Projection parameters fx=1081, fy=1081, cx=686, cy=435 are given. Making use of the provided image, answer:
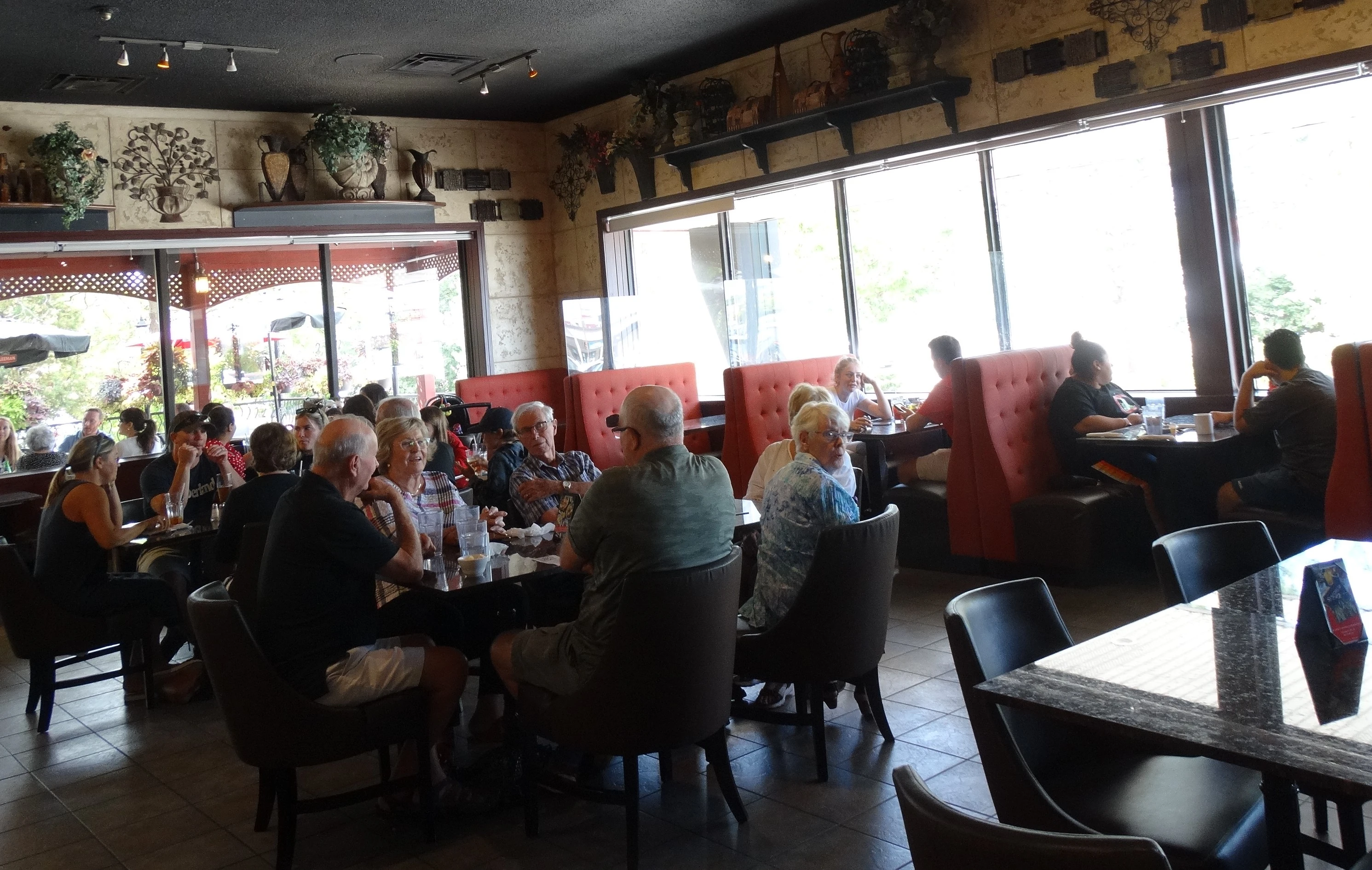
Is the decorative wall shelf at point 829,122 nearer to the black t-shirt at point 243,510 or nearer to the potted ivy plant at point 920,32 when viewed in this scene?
the potted ivy plant at point 920,32

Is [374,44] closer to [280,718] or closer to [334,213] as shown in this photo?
[334,213]

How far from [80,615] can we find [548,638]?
257 cm

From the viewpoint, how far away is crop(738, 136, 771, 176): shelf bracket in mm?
8070

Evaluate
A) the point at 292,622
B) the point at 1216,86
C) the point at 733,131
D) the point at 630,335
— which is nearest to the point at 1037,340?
the point at 1216,86

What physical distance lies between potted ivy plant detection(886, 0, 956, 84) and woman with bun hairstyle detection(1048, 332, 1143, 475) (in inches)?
83.3

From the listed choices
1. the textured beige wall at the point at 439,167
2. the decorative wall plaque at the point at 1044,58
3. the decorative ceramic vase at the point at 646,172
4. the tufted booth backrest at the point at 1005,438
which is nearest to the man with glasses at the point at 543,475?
the tufted booth backrest at the point at 1005,438

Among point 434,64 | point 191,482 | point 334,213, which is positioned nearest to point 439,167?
point 334,213

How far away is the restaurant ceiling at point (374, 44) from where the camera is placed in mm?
6344

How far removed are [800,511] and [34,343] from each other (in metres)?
6.75

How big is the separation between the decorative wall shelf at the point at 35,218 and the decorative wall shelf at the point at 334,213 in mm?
1033

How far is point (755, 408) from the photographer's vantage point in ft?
24.1

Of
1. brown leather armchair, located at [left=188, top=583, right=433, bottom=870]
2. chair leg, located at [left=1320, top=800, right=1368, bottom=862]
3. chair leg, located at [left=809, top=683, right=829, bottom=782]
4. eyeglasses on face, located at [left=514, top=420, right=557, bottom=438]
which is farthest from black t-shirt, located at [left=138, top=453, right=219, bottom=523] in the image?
chair leg, located at [left=1320, top=800, right=1368, bottom=862]

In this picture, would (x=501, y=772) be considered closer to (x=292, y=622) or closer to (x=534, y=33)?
(x=292, y=622)

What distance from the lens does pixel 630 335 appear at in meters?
9.54
